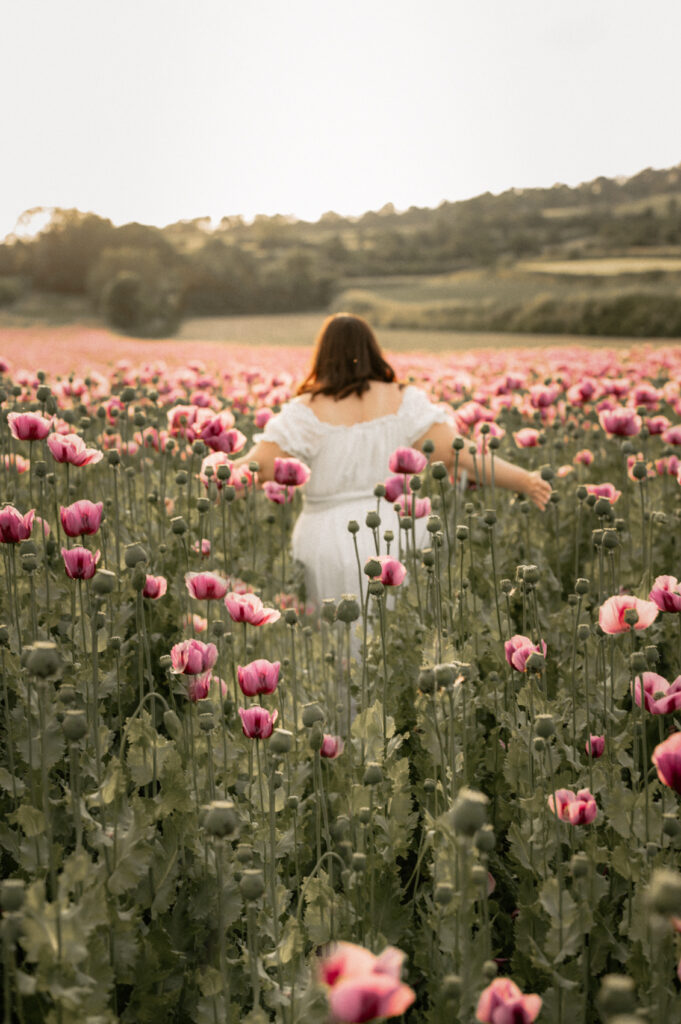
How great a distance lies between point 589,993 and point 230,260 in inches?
748

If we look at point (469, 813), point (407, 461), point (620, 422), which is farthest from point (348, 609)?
point (620, 422)

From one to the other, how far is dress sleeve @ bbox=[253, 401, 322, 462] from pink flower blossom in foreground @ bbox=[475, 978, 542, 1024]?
3038mm

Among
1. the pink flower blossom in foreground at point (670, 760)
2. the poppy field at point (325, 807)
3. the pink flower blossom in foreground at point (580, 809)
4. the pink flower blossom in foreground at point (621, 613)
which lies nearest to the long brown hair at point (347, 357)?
the poppy field at point (325, 807)

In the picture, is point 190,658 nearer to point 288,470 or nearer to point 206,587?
point 206,587

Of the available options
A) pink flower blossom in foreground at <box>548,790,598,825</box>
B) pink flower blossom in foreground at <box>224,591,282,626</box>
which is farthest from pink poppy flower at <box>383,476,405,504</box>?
pink flower blossom in foreground at <box>548,790,598,825</box>

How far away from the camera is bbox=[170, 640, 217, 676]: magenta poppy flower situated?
1.70 m

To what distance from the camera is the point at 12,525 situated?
195 centimetres

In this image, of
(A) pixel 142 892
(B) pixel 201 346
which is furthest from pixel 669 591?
(B) pixel 201 346

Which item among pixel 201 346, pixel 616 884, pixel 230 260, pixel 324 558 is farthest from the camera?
pixel 230 260

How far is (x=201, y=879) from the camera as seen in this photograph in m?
1.62

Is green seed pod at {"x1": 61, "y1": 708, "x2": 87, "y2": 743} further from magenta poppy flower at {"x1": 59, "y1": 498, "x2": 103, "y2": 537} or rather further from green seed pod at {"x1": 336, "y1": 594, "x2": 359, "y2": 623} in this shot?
magenta poppy flower at {"x1": 59, "y1": 498, "x2": 103, "y2": 537}

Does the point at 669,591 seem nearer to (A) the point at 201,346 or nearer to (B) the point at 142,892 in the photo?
(B) the point at 142,892

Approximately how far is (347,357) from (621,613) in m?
2.46

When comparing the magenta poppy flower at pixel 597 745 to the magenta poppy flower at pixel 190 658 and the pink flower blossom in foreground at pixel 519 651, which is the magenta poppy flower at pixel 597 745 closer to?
the pink flower blossom in foreground at pixel 519 651
